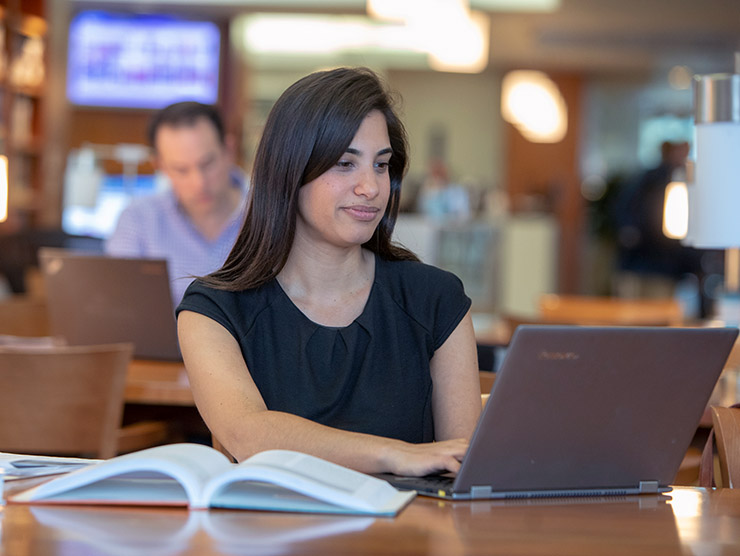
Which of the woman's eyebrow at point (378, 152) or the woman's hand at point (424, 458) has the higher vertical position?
the woman's eyebrow at point (378, 152)

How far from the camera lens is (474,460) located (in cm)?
129

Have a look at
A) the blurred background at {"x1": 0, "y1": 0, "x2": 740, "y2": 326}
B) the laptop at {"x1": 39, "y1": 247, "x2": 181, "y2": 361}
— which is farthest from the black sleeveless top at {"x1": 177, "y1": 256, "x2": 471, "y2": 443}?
the blurred background at {"x1": 0, "y1": 0, "x2": 740, "y2": 326}

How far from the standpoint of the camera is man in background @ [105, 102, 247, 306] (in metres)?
3.46

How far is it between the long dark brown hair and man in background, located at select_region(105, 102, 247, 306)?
157 cm

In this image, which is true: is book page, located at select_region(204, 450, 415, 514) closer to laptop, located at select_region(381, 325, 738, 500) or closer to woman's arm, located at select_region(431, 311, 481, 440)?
laptop, located at select_region(381, 325, 738, 500)

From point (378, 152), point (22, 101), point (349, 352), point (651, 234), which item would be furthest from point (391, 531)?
point (651, 234)

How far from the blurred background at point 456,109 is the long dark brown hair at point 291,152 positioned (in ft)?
4.33

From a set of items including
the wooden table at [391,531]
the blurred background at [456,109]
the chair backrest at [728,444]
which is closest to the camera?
the wooden table at [391,531]

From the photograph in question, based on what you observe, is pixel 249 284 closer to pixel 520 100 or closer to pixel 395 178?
pixel 395 178

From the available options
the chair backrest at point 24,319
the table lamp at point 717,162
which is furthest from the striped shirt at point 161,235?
the table lamp at point 717,162

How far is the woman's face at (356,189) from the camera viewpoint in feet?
5.87

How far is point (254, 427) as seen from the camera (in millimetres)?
1550

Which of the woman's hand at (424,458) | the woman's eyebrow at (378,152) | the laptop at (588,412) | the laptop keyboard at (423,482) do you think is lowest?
the laptop keyboard at (423,482)

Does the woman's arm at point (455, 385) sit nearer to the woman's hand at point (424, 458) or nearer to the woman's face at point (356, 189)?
the woman's face at point (356, 189)
